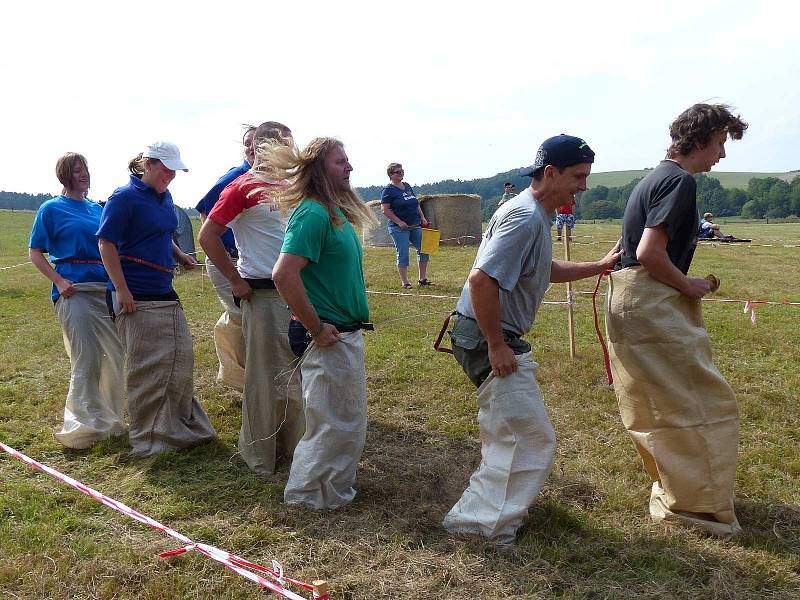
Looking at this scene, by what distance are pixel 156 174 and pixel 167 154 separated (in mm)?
147

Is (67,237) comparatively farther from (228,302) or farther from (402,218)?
(402,218)

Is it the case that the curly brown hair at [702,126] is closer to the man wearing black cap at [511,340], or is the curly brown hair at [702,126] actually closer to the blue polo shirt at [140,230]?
the man wearing black cap at [511,340]

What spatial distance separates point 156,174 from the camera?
4465 millimetres

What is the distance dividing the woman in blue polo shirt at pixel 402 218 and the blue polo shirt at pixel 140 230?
6.73 m

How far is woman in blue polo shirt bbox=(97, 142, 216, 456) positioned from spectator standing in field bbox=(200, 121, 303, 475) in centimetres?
61

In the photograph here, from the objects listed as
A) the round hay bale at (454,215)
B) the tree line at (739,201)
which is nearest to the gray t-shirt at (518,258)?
the round hay bale at (454,215)

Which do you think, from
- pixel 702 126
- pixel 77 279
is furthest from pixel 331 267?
pixel 77 279

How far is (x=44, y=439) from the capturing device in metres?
4.96

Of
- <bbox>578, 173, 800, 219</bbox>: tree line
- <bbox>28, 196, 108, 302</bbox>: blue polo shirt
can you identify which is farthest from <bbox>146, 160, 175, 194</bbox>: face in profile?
<bbox>578, 173, 800, 219</bbox>: tree line

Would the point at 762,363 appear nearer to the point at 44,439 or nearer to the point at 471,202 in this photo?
the point at 44,439

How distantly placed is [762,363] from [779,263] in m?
9.89

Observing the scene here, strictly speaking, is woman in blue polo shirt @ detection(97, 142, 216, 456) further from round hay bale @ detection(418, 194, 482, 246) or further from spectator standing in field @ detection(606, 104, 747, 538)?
round hay bale @ detection(418, 194, 482, 246)

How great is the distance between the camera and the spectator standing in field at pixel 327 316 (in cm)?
351

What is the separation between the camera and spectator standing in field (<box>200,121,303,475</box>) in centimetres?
414
